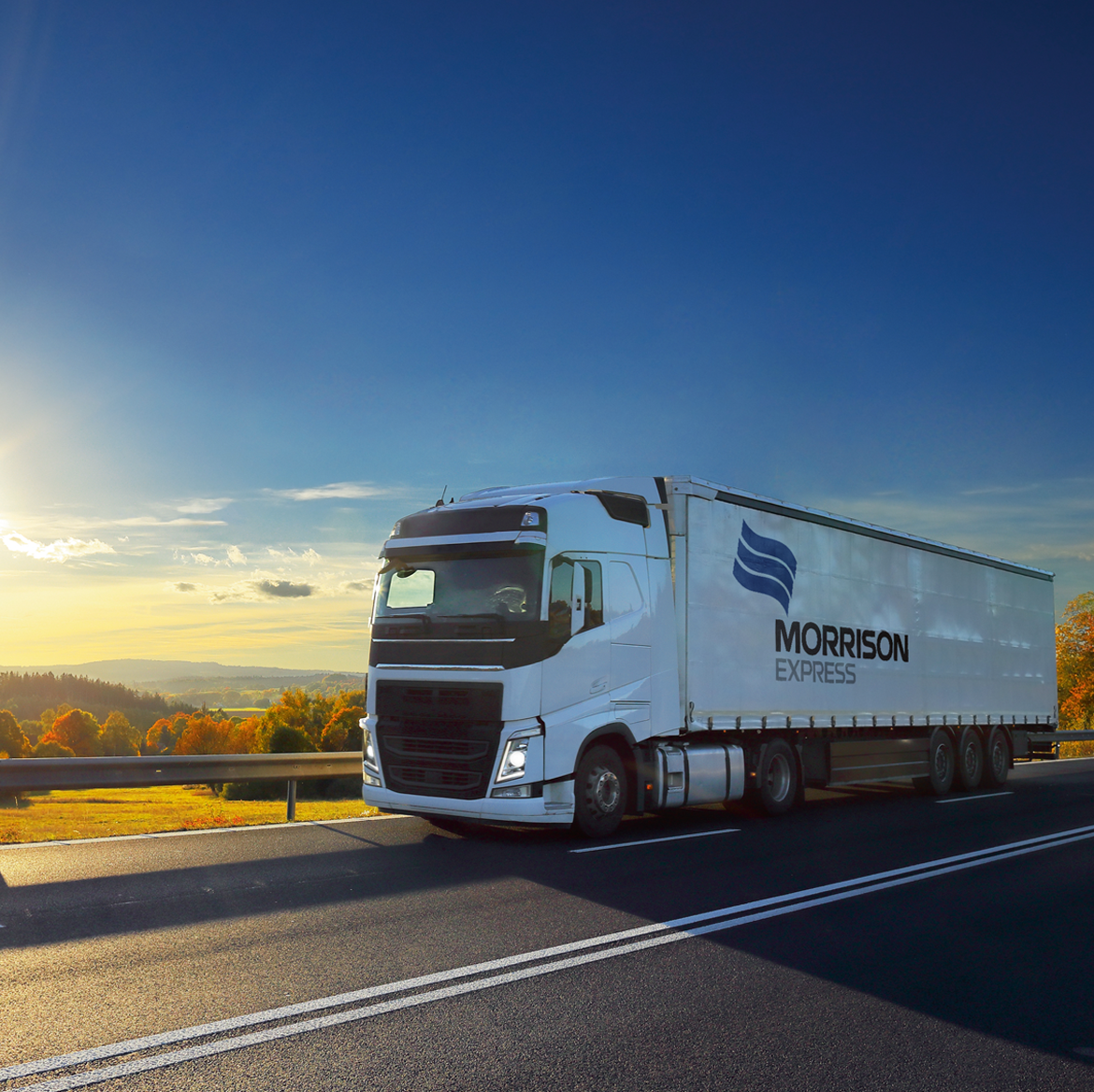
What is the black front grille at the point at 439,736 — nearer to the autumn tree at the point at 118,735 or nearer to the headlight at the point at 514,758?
the headlight at the point at 514,758

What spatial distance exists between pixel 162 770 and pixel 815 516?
8.95 m

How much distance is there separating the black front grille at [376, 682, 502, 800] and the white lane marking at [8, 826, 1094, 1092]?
10.6 feet

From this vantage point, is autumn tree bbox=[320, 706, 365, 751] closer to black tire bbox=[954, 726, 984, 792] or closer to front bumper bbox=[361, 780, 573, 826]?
black tire bbox=[954, 726, 984, 792]

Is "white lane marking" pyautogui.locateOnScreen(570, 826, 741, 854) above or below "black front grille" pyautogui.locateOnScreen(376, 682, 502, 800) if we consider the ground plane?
below

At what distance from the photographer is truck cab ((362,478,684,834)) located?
9.67 m

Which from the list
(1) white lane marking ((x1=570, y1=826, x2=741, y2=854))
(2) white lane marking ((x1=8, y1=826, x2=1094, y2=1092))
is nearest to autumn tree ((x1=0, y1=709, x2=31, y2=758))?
(1) white lane marking ((x1=570, y1=826, x2=741, y2=854))

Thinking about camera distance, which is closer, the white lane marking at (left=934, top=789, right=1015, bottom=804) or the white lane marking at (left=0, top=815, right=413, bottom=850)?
the white lane marking at (left=0, top=815, right=413, bottom=850)

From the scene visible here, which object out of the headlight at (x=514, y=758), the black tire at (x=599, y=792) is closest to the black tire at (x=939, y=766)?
the black tire at (x=599, y=792)

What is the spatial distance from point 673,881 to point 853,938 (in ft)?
6.52

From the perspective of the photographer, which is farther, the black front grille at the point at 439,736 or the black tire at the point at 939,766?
the black tire at the point at 939,766

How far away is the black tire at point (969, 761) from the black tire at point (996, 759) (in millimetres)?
212

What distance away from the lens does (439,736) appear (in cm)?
998

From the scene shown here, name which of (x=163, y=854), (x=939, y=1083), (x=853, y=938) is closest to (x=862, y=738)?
(x=853, y=938)

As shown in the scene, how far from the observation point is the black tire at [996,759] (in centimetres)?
1805
